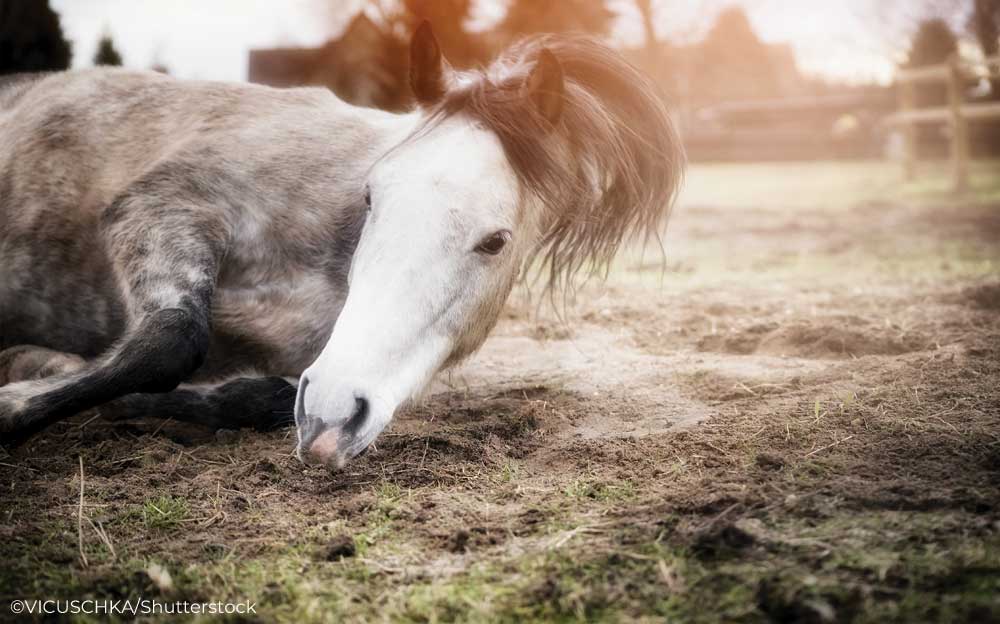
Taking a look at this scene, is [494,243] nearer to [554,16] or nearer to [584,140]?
[584,140]

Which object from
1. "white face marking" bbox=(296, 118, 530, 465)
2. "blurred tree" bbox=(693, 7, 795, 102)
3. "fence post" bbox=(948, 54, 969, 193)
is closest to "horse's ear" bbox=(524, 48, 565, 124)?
"white face marking" bbox=(296, 118, 530, 465)

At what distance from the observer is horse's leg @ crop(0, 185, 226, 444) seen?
7.14ft

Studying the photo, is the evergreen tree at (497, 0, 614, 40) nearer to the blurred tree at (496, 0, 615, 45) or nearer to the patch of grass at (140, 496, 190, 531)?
the blurred tree at (496, 0, 615, 45)

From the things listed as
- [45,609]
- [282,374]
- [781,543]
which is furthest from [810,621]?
[282,374]

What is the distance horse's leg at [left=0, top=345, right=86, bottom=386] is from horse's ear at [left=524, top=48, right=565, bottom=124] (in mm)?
1858

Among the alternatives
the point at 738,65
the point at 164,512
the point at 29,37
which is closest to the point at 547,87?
the point at 164,512

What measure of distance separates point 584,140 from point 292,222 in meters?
1.10

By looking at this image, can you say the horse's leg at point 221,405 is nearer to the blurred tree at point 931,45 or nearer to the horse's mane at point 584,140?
the horse's mane at point 584,140

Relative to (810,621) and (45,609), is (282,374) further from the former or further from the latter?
(810,621)

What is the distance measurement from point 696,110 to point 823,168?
414 inches

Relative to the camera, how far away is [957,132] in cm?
1151

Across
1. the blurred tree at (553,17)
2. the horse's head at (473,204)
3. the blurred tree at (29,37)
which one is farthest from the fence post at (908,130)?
the blurred tree at (29,37)

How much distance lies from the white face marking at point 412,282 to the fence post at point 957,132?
11.2m

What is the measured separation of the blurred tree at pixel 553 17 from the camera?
14.8 meters
